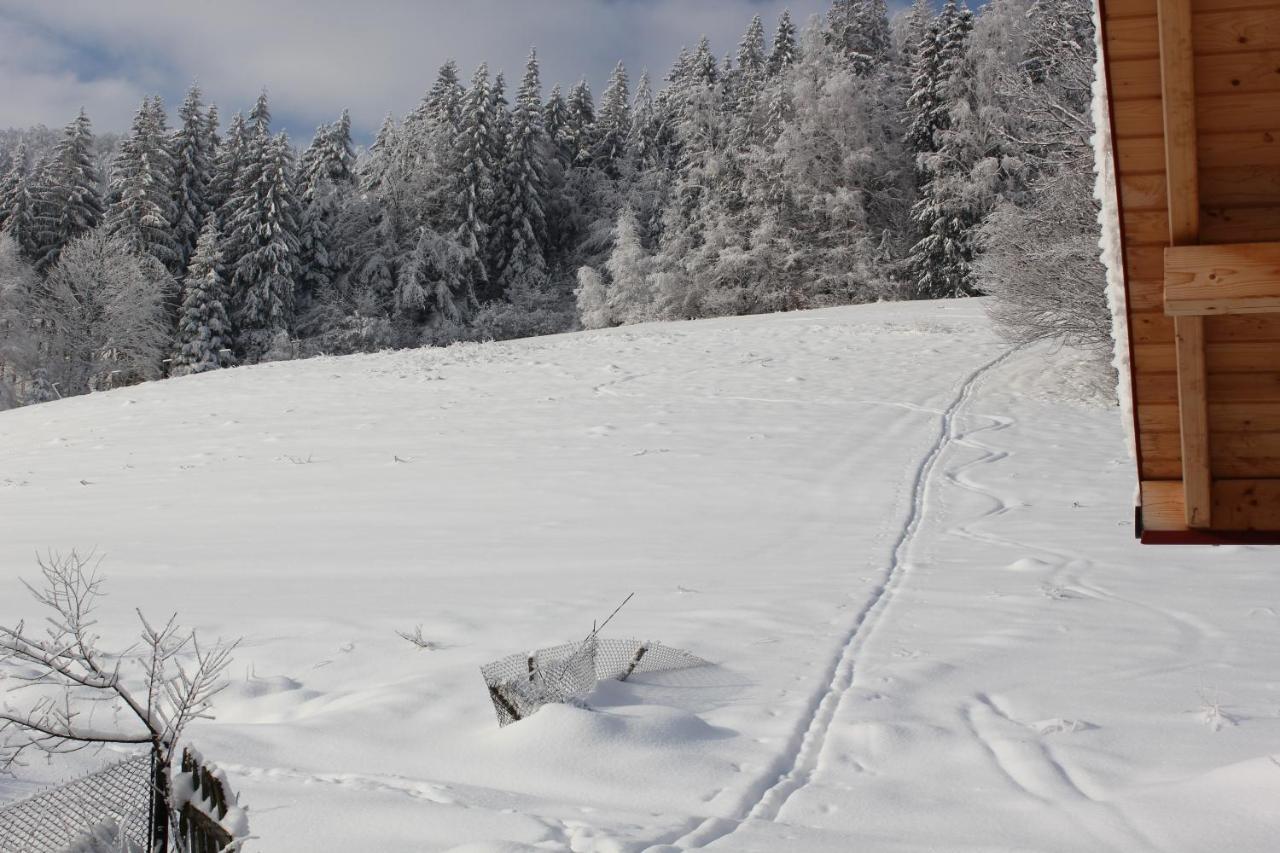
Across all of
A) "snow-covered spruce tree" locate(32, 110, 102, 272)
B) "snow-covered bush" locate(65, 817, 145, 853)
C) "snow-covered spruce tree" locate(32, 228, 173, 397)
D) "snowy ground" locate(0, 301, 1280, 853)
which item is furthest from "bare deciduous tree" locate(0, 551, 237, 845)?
"snow-covered spruce tree" locate(32, 110, 102, 272)

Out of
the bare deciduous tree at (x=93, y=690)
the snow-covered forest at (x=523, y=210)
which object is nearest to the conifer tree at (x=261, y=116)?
the snow-covered forest at (x=523, y=210)

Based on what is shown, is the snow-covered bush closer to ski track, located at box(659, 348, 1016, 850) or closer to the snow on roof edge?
ski track, located at box(659, 348, 1016, 850)

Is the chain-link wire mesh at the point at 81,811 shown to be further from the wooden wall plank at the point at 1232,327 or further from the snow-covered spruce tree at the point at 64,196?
the snow-covered spruce tree at the point at 64,196

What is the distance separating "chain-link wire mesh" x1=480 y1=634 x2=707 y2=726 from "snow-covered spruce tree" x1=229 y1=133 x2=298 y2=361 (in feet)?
134

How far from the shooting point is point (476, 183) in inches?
1900

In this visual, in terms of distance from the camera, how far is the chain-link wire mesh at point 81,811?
2.51 m

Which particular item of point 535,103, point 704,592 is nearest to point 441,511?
point 704,592

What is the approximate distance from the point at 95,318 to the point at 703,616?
40.6 metres

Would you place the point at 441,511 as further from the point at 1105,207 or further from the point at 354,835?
the point at 1105,207

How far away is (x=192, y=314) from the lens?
4066 cm

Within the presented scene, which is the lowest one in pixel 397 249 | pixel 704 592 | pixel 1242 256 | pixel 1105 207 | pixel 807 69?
pixel 704 592

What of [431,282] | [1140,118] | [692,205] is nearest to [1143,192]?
[1140,118]

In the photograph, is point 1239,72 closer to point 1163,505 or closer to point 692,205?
point 1163,505

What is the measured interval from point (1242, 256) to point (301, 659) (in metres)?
4.52
